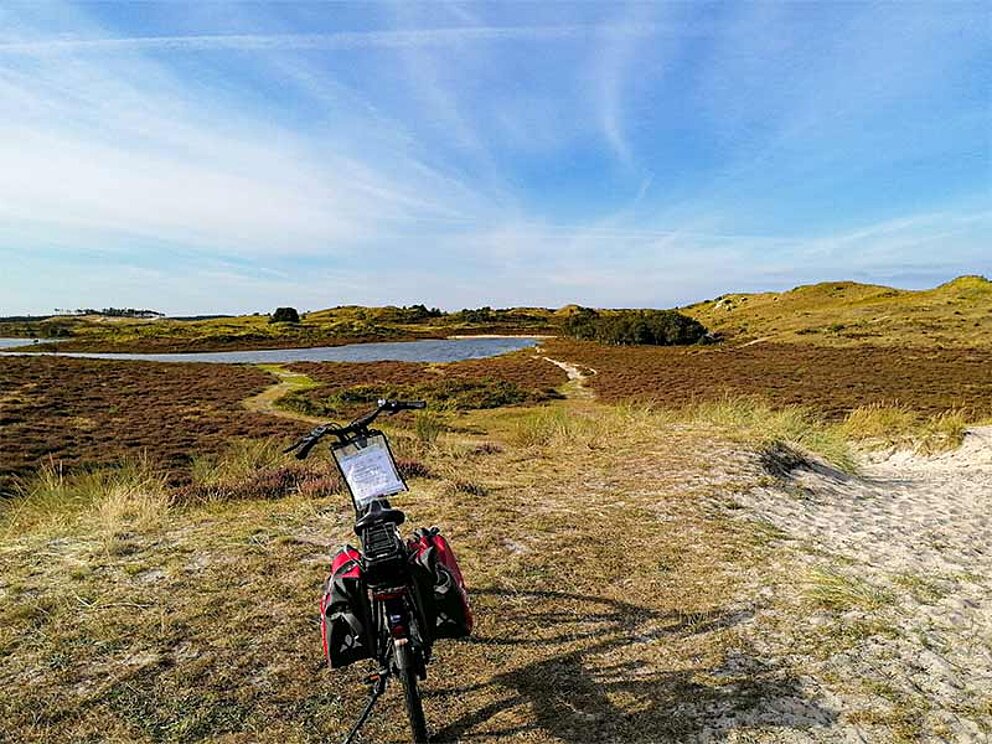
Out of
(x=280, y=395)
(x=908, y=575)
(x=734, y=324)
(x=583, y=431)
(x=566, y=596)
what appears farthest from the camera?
(x=734, y=324)

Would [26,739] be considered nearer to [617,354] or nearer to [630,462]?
[630,462]

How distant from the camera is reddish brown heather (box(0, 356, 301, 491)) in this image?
24.4 meters

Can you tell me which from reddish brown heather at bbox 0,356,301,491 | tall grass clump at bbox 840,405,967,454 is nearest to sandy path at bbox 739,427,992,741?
tall grass clump at bbox 840,405,967,454

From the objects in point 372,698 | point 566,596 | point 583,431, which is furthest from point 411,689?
point 583,431

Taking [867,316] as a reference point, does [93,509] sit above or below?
below

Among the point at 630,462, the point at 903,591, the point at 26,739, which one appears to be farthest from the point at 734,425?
the point at 26,739

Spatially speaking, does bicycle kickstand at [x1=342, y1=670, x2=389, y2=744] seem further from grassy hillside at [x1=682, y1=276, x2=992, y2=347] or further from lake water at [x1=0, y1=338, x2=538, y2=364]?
lake water at [x1=0, y1=338, x2=538, y2=364]

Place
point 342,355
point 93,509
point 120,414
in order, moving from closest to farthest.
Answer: point 93,509
point 120,414
point 342,355

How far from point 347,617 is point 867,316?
88575 millimetres

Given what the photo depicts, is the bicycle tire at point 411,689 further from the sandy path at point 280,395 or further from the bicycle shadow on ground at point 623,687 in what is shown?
the sandy path at point 280,395

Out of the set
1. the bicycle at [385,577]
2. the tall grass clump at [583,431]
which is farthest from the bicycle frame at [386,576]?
the tall grass clump at [583,431]

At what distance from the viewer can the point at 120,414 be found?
35.8 meters

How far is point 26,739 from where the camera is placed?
3525mm

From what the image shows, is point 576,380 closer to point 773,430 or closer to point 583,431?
point 583,431
